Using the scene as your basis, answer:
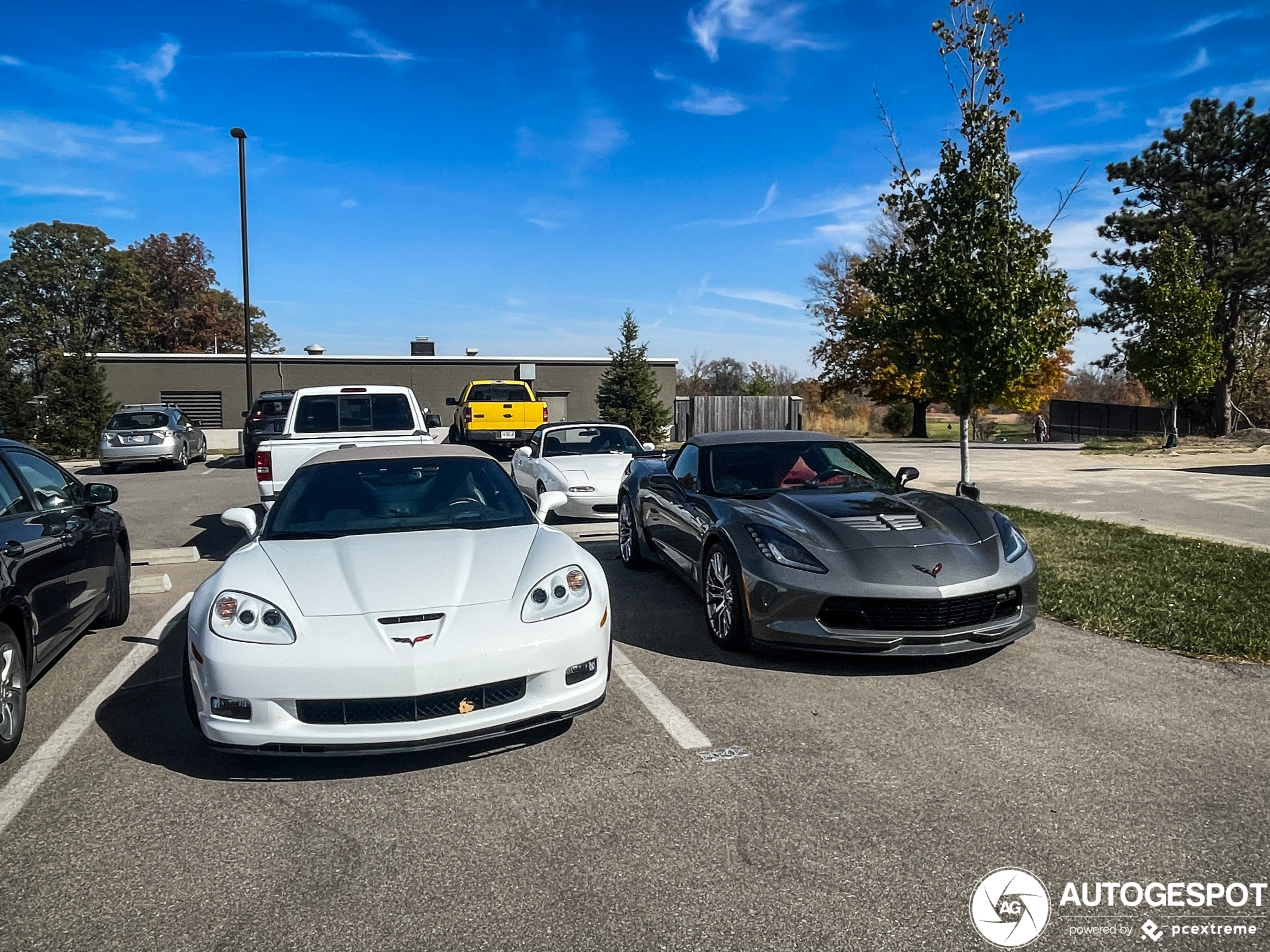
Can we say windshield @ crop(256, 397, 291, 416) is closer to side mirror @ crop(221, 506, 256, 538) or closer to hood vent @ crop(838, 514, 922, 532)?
side mirror @ crop(221, 506, 256, 538)

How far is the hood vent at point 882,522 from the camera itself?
5695 mm

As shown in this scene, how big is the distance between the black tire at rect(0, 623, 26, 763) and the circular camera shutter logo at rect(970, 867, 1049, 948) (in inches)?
163

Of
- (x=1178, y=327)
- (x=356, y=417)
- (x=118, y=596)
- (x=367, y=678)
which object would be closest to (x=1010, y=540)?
Answer: (x=367, y=678)

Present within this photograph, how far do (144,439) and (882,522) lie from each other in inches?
829

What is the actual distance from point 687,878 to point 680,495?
436 centimetres

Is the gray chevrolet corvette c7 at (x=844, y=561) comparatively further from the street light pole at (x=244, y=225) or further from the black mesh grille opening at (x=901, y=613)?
the street light pole at (x=244, y=225)

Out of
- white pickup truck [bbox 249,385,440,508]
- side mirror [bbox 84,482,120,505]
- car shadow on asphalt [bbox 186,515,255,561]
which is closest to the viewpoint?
side mirror [bbox 84,482,120,505]

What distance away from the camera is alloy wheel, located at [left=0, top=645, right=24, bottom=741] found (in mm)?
4125

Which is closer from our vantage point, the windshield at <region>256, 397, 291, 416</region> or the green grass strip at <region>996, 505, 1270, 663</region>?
the green grass strip at <region>996, 505, 1270, 663</region>

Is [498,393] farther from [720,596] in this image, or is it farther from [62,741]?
[62,741]

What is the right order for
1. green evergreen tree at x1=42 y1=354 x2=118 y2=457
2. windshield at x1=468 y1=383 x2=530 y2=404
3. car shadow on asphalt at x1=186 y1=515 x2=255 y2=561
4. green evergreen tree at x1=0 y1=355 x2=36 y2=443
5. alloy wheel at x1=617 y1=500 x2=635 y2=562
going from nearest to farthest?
alloy wheel at x1=617 y1=500 x2=635 y2=562 < car shadow on asphalt at x1=186 y1=515 x2=255 y2=561 < windshield at x1=468 y1=383 x2=530 y2=404 < green evergreen tree at x1=0 y1=355 x2=36 y2=443 < green evergreen tree at x1=42 y1=354 x2=118 y2=457

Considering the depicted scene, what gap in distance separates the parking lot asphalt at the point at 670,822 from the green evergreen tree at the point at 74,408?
25524mm

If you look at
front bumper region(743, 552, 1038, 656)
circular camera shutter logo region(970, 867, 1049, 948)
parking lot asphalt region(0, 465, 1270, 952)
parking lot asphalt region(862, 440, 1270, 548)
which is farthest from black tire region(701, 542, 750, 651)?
parking lot asphalt region(862, 440, 1270, 548)

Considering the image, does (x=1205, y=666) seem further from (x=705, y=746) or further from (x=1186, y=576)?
(x=705, y=746)
